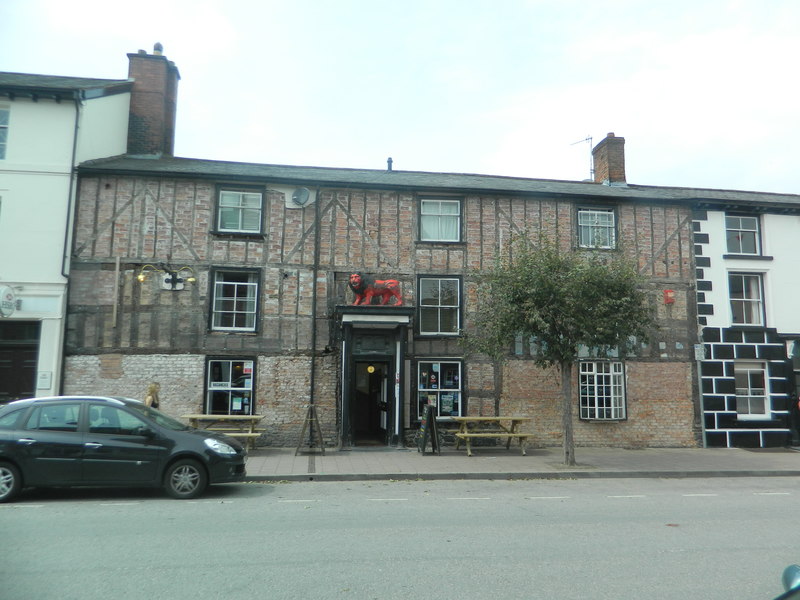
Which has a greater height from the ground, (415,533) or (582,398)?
(582,398)

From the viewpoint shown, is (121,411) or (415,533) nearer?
(415,533)

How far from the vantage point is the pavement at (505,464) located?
11922 millimetres

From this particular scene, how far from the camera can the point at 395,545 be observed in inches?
261

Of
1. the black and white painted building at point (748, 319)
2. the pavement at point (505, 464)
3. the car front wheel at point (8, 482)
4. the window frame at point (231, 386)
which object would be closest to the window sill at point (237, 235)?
the window frame at point (231, 386)

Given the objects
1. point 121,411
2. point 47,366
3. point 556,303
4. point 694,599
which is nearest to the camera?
point 694,599

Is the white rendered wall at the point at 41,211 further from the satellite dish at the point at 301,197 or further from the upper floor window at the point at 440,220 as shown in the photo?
the upper floor window at the point at 440,220

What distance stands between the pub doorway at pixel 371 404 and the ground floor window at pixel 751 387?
383 inches

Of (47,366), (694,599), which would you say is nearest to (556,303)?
(694,599)

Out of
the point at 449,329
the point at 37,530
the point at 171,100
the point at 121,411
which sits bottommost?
the point at 37,530

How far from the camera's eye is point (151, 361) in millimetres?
14891

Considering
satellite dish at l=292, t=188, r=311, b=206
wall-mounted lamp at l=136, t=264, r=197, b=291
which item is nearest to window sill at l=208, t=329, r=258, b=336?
wall-mounted lamp at l=136, t=264, r=197, b=291

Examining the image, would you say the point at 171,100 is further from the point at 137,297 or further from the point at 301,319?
the point at 301,319

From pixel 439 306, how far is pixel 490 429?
Result: 135 inches

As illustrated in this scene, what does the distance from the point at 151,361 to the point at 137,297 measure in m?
1.61
